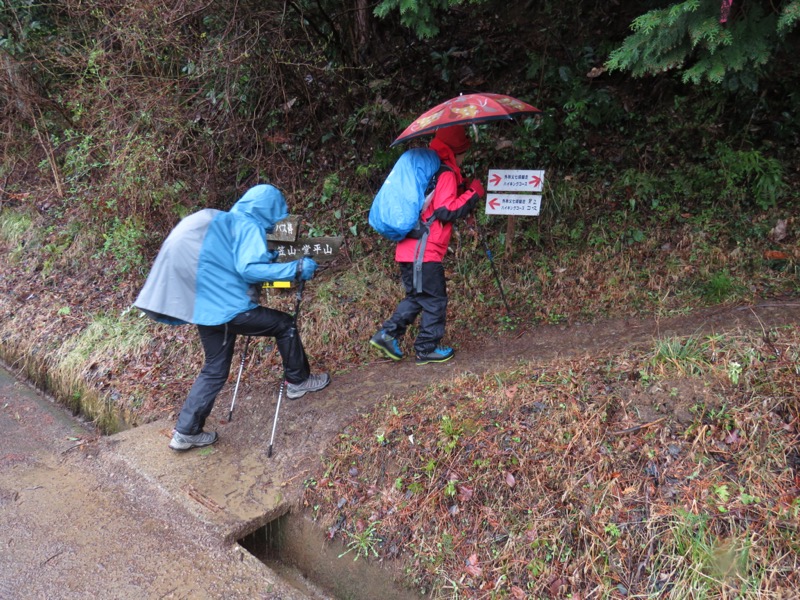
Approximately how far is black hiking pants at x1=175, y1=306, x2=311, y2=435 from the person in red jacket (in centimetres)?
112

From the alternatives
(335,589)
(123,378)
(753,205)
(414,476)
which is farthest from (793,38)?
(123,378)

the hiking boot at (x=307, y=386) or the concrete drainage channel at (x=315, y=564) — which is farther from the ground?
the hiking boot at (x=307, y=386)

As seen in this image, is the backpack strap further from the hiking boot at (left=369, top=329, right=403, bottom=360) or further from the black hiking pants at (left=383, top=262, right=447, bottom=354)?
the hiking boot at (left=369, top=329, right=403, bottom=360)

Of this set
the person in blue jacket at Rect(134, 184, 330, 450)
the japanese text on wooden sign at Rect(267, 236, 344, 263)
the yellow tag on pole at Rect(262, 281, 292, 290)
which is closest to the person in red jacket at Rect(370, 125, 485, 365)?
the japanese text on wooden sign at Rect(267, 236, 344, 263)

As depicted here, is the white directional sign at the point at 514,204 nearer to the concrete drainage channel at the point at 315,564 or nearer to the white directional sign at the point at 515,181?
the white directional sign at the point at 515,181

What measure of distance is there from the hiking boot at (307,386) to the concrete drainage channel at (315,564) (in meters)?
1.20

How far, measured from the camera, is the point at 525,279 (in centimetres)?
593

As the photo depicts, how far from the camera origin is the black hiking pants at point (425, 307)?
15.3 ft

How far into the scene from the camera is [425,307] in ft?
15.7

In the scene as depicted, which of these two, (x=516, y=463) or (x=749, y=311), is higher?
(x=749, y=311)

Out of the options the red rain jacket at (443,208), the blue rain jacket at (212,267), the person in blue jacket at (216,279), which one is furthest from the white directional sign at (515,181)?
the blue rain jacket at (212,267)

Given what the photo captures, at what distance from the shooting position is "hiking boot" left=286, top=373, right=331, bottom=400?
471 centimetres

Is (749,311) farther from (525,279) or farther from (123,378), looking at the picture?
(123,378)

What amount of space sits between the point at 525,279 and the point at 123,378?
455cm
